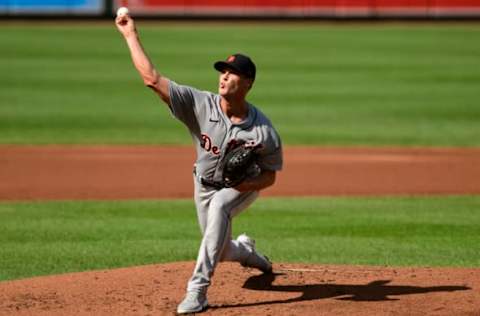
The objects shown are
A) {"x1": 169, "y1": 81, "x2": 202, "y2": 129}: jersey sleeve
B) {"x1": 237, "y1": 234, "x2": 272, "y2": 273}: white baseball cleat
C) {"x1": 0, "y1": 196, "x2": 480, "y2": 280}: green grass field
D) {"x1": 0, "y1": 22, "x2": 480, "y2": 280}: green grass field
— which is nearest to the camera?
{"x1": 169, "y1": 81, "x2": 202, "y2": 129}: jersey sleeve

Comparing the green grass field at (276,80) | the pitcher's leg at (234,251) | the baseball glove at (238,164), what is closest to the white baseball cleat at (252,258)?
the pitcher's leg at (234,251)

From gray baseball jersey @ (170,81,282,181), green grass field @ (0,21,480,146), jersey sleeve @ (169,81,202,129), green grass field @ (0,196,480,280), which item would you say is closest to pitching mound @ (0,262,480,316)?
green grass field @ (0,196,480,280)

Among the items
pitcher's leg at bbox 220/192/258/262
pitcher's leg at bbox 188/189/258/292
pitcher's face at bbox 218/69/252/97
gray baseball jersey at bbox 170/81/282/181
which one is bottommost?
pitcher's leg at bbox 220/192/258/262

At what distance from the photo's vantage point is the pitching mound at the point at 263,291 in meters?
7.25

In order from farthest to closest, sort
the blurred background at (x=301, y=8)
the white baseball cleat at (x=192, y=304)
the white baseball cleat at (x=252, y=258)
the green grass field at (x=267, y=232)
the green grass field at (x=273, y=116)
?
the blurred background at (x=301, y=8) → the green grass field at (x=273, y=116) → the green grass field at (x=267, y=232) → the white baseball cleat at (x=252, y=258) → the white baseball cleat at (x=192, y=304)

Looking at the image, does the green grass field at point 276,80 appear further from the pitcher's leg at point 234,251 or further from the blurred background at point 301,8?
the pitcher's leg at point 234,251

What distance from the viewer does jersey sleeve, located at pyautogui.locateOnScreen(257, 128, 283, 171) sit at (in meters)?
7.16

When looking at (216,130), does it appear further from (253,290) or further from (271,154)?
(253,290)

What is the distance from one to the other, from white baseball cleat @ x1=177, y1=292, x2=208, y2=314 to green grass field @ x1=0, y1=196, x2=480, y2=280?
2.07 metres

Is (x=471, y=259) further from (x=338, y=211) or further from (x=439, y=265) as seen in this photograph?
(x=338, y=211)

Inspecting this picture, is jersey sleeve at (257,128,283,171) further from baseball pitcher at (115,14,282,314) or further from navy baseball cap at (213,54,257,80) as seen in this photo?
navy baseball cap at (213,54,257,80)

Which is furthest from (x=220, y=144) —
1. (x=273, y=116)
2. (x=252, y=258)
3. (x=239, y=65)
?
(x=273, y=116)

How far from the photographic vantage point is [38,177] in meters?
13.9

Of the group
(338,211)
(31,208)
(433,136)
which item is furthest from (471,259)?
(433,136)
